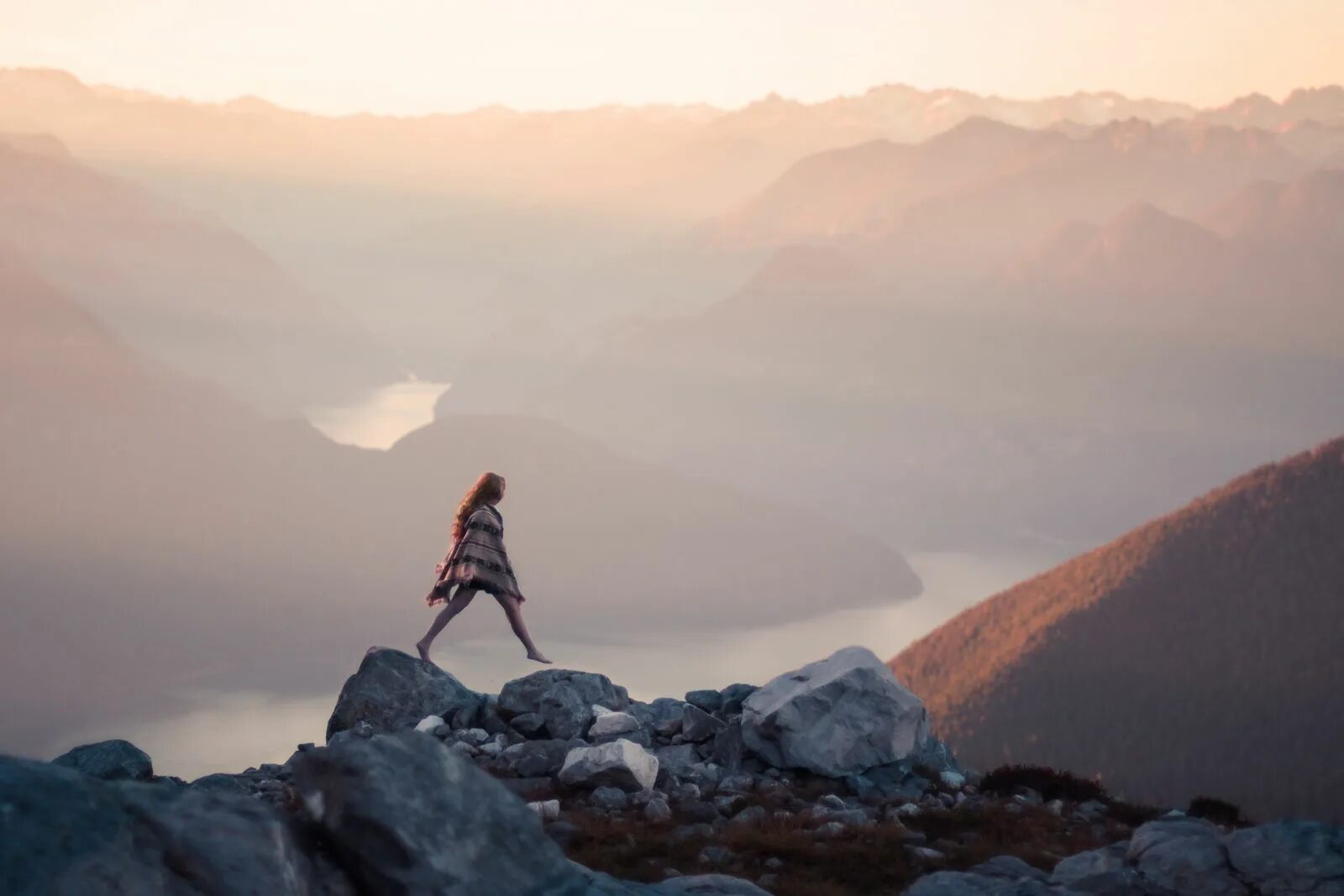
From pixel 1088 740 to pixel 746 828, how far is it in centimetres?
17004

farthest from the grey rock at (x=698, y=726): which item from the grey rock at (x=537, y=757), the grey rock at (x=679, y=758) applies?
the grey rock at (x=537, y=757)

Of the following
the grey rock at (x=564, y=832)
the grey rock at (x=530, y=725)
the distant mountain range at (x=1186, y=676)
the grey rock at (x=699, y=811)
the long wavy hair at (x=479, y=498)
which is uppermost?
the distant mountain range at (x=1186, y=676)

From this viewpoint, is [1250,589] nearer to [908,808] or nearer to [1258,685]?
[1258,685]

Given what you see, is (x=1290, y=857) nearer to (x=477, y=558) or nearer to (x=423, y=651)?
(x=477, y=558)

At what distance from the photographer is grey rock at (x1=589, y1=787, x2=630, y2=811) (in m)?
13.6

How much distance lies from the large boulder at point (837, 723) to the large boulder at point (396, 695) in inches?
162

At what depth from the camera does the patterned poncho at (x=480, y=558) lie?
1812 centimetres


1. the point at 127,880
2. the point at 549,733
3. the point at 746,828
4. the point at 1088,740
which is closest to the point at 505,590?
the point at 549,733

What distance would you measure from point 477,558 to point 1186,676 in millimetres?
183153

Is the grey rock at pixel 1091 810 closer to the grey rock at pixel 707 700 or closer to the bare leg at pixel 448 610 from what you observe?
the grey rock at pixel 707 700

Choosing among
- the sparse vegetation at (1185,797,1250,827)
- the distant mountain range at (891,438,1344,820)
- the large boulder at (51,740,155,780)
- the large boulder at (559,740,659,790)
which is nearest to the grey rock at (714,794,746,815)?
the large boulder at (559,740,659,790)

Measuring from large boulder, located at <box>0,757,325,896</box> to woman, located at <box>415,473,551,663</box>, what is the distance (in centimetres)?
1063

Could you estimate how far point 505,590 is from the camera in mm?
18469

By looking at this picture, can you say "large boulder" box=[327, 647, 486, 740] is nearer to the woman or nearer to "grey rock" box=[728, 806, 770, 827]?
the woman
